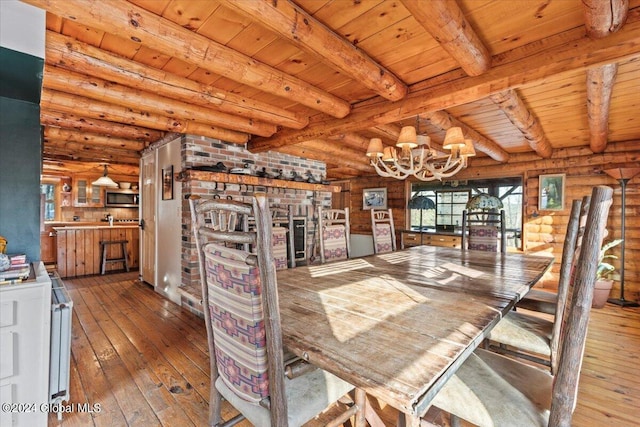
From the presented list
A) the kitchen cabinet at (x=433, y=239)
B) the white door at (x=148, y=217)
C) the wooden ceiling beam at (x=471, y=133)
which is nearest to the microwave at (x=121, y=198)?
the white door at (x=148, y=217)

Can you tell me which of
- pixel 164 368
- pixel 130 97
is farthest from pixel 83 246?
pixel 164 368

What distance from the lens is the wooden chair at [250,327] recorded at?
864mm

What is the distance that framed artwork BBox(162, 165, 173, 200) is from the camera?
12.8 ft

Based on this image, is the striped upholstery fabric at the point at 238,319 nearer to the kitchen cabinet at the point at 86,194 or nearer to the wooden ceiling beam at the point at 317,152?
the wooden ceiling beam at the point at 317,152

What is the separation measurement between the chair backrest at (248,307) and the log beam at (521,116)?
2.36 m

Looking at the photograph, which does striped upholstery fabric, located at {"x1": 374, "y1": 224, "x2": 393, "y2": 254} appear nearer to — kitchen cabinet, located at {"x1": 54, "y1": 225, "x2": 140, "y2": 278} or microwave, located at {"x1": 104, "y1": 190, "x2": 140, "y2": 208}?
kitchen cabinet, located at {"x1": 54, "y1": 225, "x2": 140, "y2": 278}

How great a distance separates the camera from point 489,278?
1.90 m

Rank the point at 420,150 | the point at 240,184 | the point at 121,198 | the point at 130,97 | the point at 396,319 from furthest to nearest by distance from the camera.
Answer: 1. the point at 121,198
2. the point at 240,184
3. the point at 420,150
4. the point at 130,97
5. the point at 396,319

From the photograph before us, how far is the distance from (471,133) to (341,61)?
2529mm

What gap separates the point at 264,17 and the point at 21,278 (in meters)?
1.86

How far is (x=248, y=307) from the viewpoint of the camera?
921mm

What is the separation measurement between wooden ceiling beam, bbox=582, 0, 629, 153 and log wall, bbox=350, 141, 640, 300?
972mm

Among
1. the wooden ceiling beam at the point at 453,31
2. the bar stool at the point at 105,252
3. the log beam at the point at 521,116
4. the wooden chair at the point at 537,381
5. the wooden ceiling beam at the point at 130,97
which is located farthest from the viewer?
the bar stool at the point at 105,252

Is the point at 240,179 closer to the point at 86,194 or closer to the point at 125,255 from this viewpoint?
the point at 125,255
